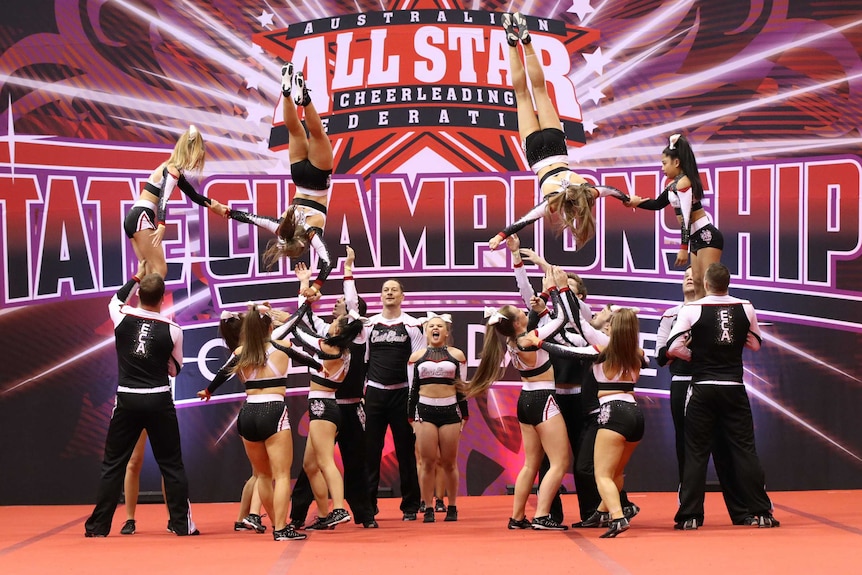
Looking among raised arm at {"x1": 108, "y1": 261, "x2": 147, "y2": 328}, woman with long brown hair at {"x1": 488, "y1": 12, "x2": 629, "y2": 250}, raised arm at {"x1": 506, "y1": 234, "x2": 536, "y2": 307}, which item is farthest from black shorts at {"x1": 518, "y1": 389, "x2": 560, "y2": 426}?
raised arm at {"x1": 108, "y1": 261, "x2": 147, "y2": 328}

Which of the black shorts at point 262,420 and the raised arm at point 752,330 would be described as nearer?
the black shorts at point 262,420

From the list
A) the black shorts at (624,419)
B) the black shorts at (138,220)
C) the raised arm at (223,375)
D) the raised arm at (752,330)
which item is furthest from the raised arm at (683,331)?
the black shorts at (138,220)

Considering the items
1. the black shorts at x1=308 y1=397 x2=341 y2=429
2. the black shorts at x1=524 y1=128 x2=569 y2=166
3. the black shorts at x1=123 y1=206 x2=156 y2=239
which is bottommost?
the black shorts at x1=308 y1=397 x2=341 y2=429

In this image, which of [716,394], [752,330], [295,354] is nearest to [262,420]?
[295,354]

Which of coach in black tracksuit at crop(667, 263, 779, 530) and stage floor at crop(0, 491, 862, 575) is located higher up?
coach in black tracksuit at crop(667, 263, 779, 530)

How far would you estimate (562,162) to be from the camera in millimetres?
6762

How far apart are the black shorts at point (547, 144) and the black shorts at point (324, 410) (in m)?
2.30

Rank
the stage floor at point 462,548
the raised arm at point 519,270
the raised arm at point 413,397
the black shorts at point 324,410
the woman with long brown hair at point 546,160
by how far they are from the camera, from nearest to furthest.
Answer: the stage floor at point 462,548 → the woman with long brown hair at point 546,160 → the raised arm at point 519,270 → the black shorts at point 324,410 → the raised arm at point 413,397

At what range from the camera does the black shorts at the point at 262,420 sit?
6500 millimetres

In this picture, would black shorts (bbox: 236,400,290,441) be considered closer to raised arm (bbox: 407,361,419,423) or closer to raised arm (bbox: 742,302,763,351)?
raised arm (bbox: 407,361,419,423)

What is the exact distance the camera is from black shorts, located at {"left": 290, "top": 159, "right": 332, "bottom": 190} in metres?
6.62

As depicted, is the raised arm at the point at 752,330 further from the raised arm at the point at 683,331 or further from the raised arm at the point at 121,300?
the raised arm at the point at 121,300

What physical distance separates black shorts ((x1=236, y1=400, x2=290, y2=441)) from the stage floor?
0.72 meters

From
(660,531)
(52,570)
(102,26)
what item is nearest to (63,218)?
(102,26)
